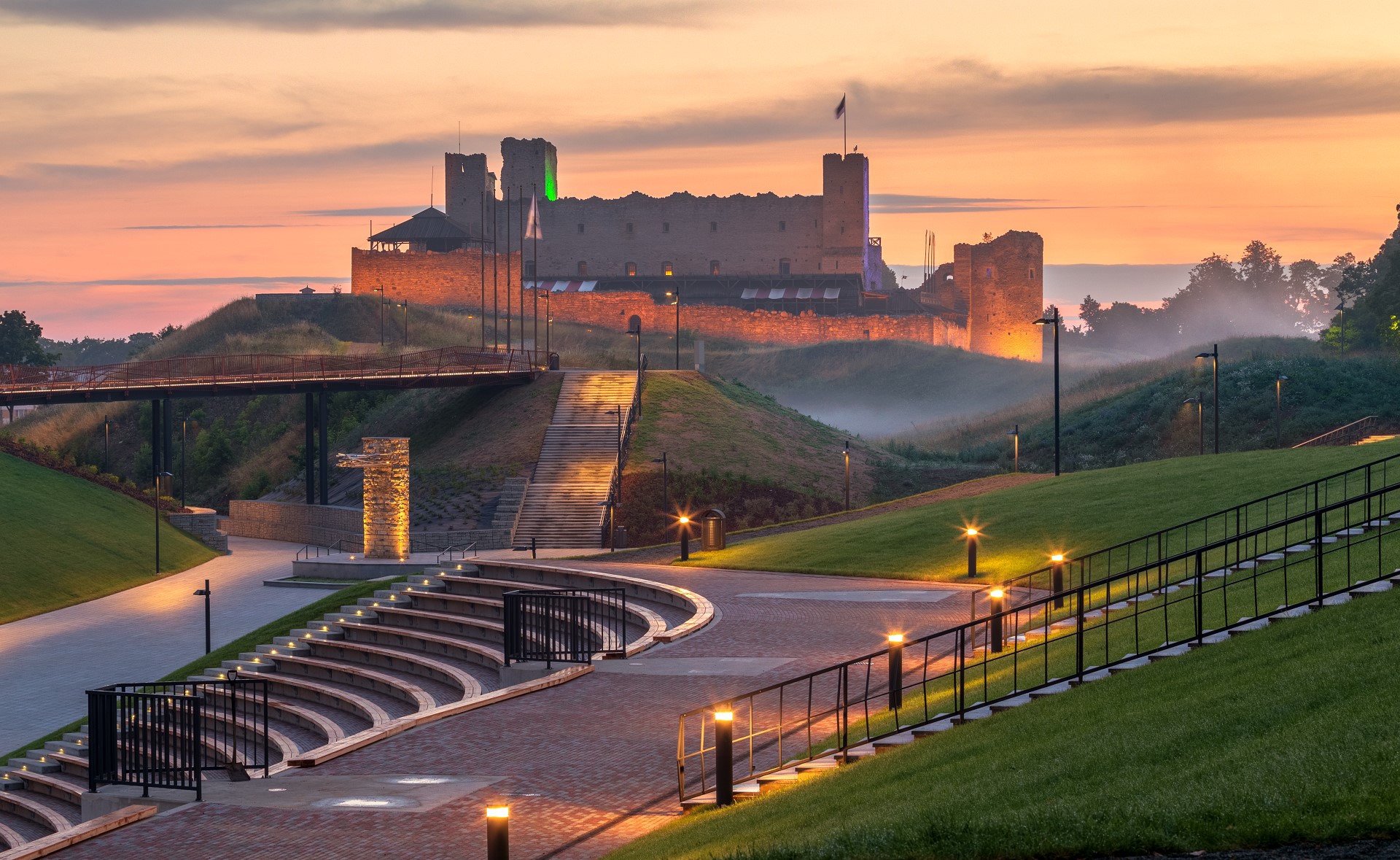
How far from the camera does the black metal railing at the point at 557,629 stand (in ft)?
66.2

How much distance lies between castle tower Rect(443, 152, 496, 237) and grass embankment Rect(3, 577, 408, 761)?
9963 centimetres

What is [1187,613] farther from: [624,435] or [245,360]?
[245,360]

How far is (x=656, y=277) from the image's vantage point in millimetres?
127500

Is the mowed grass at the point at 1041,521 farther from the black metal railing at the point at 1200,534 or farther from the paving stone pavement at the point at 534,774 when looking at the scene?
the paving stone pavement at the point at 534,774

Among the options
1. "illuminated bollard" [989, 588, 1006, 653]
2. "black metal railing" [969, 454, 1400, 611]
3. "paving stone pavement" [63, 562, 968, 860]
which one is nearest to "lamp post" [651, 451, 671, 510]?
"black metal railing" [969, 454, 1400, 611]

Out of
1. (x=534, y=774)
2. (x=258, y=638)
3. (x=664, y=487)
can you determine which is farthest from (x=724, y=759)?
(x=664, y=487)

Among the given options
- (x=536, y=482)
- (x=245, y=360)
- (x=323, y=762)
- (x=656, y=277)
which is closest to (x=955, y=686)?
(x=323, y=762)

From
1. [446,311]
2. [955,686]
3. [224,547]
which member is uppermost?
[446,311]

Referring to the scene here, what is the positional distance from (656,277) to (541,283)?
35.7 feet

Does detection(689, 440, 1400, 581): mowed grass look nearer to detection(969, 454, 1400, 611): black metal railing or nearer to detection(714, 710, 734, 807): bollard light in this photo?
detection(969, 454, 1400, 611): black metal railing

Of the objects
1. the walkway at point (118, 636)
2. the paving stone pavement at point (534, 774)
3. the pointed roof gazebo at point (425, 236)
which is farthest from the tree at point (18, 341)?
the paving stone pavement at point (534, 774)

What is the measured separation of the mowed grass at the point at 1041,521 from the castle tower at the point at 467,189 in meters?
93.0

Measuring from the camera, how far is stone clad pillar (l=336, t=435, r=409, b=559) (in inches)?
1745

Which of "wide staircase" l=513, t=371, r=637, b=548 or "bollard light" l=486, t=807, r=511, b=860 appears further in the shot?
"wide staircase" l=513, t=371, r=637, b=548
